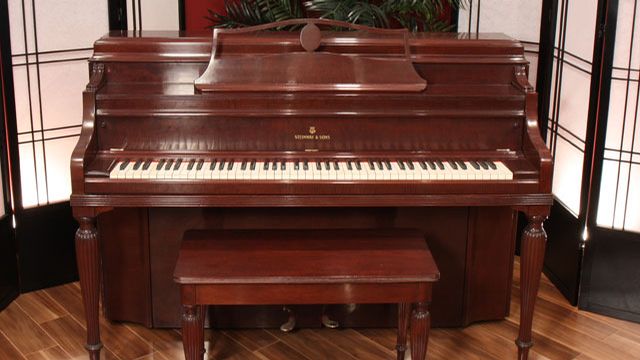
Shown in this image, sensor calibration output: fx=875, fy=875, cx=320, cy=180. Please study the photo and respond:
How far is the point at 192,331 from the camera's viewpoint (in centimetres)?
285

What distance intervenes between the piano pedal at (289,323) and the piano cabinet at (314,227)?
0.03 meters

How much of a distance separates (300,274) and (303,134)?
1.91 feet

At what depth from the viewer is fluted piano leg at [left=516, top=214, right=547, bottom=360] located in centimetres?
307

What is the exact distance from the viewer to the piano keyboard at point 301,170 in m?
2.97

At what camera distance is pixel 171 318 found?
140 inches

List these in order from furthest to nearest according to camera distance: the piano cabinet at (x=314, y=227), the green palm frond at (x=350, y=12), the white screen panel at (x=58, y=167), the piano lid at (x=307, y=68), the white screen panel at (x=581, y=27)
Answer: the green palm frond at (x=350, y=12) → the white screen panel at (x=58, y=167) → the white screen panel at (x=581, y=27) → the piano cabinet at (x=314, y=227) → the piano lid at (x=307, y=68)

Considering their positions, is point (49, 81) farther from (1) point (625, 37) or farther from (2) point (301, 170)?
(1) point (625, 37)

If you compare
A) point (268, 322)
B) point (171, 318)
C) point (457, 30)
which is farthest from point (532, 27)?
point (171, 318)

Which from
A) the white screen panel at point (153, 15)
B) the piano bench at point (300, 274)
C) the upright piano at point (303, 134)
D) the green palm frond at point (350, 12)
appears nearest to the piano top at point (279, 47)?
the upright piano at point (303, 134)

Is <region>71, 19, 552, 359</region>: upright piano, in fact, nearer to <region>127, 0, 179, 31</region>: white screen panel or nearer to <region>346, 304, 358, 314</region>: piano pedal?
<region>346, 304, 358, 314</region>: piano pedal

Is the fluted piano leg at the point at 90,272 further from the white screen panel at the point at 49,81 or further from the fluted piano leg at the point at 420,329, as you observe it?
the fluted piano leg at the point at 420,329

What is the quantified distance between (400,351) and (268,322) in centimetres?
61

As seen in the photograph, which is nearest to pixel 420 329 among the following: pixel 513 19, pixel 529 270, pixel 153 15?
pixel 529 270

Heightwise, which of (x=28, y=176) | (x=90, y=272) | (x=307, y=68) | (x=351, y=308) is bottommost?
(x=351, y=308)
